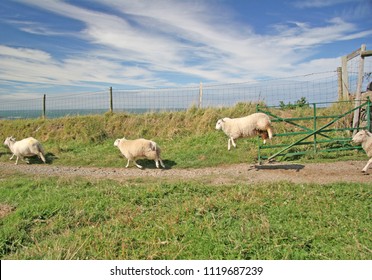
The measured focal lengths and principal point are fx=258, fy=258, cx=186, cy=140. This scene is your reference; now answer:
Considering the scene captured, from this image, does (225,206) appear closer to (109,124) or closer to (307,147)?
(307,147)

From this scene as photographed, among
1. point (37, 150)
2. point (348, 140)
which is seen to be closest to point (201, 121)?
point (348, 140)

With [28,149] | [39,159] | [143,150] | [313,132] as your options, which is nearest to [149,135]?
[143,150]

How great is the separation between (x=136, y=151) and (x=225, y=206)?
18.8 feet

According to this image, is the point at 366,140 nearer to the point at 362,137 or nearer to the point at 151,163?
the point at 362,137

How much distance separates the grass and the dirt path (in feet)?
3.69

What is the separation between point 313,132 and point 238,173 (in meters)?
3.18

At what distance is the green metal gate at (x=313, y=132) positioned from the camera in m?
9.23

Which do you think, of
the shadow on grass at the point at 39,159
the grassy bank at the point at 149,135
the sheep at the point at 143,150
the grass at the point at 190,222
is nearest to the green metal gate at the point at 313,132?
the grassy bank at the point at 149,135

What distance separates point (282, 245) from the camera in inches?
143

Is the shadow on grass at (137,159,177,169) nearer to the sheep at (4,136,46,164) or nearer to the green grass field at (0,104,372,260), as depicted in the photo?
the green grass field at (0,104,372,260)

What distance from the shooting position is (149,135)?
50.6ft

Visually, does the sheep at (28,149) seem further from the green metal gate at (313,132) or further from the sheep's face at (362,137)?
the sheep's face at (362,137)

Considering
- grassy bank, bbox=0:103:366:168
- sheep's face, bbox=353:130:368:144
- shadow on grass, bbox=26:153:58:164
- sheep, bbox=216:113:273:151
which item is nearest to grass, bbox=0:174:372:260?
sheep, bbox=216:113:273:151

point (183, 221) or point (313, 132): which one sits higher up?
point (313, 132)
